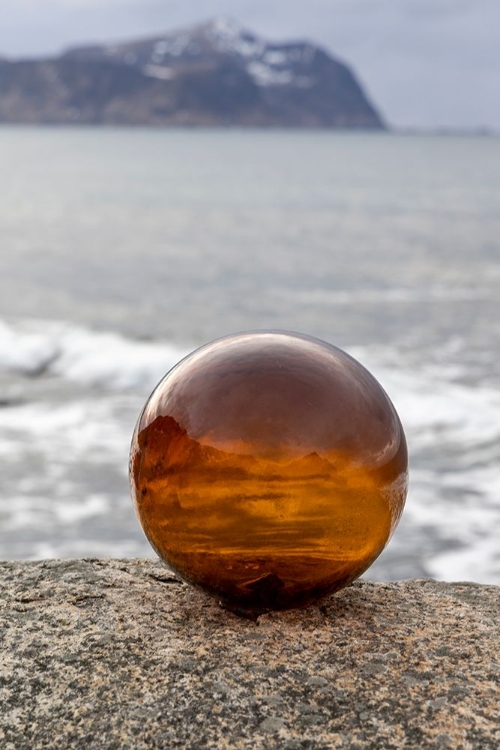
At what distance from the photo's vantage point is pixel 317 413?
2006mm

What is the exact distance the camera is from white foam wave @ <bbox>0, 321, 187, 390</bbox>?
436 inches

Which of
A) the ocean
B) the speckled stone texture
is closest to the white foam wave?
the ocean

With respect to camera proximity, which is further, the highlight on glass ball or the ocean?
the ocean

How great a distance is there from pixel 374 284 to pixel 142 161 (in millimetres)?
58881

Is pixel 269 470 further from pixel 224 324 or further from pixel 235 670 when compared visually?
pixel 224 324

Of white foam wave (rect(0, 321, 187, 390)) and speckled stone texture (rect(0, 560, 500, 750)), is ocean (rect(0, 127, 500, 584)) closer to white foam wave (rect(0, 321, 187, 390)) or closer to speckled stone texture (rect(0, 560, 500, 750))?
white foam wave (rect(0, 321, 187, 390))

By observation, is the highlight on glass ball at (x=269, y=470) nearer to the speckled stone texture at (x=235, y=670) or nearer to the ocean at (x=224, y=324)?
the speckled stone texture at (x=235, y=670)

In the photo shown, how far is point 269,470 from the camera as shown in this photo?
195cm

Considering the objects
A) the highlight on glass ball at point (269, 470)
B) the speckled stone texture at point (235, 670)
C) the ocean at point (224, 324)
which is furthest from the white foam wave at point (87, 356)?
the highlight on glass ball at point (269, 470)

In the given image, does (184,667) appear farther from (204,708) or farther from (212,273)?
(212,273)

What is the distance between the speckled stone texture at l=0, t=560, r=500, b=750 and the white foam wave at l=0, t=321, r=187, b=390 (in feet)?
27.1

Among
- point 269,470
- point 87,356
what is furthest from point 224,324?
point 269,470

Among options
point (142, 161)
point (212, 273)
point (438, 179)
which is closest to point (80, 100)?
point (142, 161)

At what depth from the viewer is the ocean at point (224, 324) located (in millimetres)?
6695
